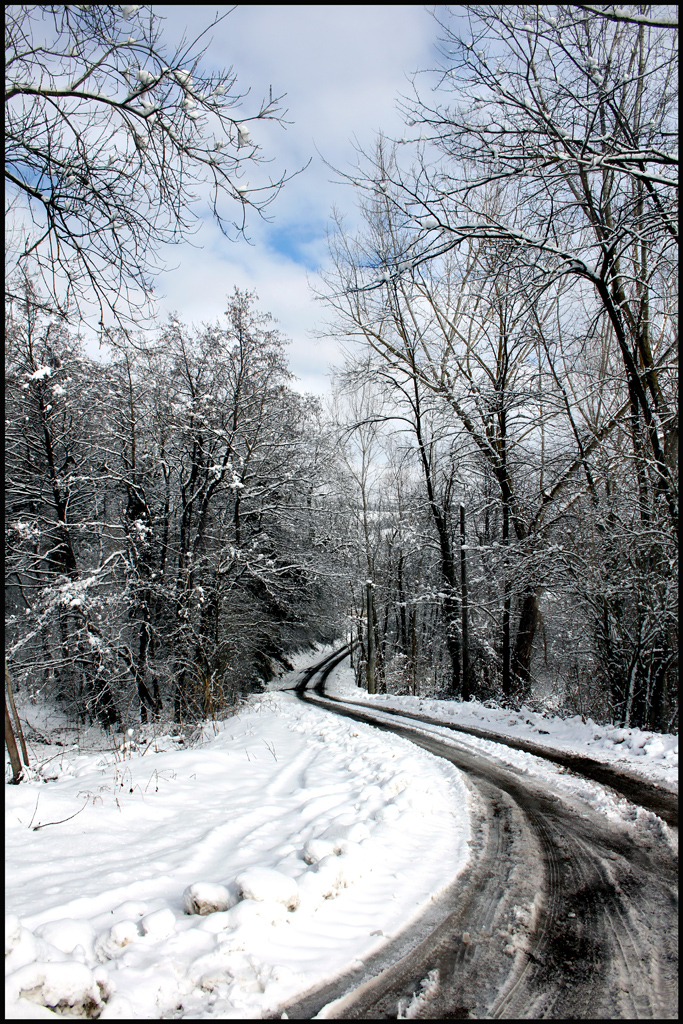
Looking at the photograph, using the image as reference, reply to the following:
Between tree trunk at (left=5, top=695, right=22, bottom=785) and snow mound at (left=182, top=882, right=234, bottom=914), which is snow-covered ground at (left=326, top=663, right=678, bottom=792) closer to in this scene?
snow mound at (left=182, top=882, right=234, bottom=914)

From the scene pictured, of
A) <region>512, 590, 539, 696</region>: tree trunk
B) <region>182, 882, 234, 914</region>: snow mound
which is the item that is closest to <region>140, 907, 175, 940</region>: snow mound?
<region>182, 882, 234, 914</region>: snow mound

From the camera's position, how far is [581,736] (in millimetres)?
7605

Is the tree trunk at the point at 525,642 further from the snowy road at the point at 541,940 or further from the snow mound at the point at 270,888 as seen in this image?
the snow mound at the point at 270,888

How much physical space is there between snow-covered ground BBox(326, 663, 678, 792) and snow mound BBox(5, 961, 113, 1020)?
5027 mm

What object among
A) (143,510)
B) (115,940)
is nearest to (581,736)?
(115,940)

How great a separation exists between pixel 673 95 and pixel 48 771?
10051mm

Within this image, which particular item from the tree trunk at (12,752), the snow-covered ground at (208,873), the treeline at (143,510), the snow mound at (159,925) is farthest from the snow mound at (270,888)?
the treeline at (143,510)

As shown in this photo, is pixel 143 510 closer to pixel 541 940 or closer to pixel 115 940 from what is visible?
pixel 115 940

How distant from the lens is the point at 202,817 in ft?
15.2

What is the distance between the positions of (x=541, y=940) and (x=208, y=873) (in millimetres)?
2218

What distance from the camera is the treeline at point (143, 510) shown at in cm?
1177

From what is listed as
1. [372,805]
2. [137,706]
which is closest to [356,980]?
[372,805]

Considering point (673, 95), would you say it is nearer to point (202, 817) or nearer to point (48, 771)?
point (202, 817)

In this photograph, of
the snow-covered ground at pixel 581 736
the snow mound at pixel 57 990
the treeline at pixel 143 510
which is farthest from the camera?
the treeline at pixel 143 510
